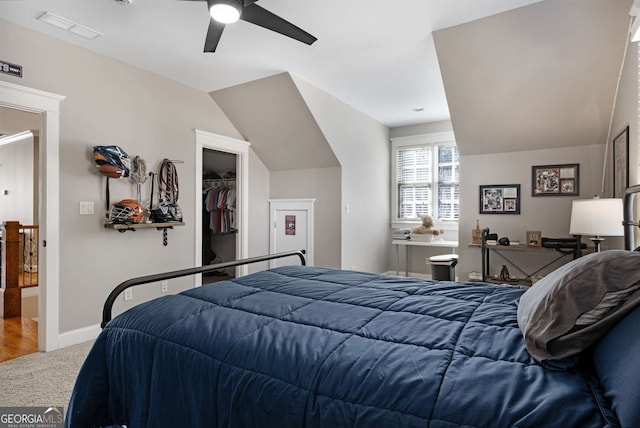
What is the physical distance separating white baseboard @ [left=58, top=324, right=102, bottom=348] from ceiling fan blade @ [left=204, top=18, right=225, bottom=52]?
8.97 ft

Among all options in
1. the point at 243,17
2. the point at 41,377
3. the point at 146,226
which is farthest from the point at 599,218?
the point at 41,377

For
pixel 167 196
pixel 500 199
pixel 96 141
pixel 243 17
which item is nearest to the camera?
pixel 243 17

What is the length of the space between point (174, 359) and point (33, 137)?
→ 668 cm

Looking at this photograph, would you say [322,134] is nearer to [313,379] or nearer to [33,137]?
[313,379]

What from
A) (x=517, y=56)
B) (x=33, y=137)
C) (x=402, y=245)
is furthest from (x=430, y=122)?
(x=33, y=137)

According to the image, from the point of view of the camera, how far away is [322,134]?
466cm

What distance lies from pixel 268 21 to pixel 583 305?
231 cm

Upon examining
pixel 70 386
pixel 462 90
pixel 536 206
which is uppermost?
pixel 462 90

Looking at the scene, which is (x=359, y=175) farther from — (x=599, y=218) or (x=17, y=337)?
(x=17, y=337)

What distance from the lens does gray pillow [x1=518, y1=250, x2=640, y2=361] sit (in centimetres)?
96

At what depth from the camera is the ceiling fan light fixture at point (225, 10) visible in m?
2.08

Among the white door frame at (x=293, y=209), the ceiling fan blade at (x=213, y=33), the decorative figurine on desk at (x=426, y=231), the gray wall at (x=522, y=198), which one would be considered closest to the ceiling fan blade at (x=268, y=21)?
the ceiling fan blade at (x=213, y=33)

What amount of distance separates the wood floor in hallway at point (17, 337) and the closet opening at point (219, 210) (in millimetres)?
2355

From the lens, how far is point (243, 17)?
91.0 inches
